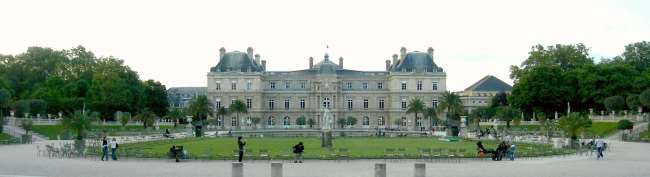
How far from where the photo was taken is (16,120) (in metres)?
63.9

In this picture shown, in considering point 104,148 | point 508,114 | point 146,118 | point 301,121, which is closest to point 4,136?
point 146,118

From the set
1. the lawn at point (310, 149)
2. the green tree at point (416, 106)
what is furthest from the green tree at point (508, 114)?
the lawn at point (310, 149)

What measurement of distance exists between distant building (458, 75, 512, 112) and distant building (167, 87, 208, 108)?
44.3m

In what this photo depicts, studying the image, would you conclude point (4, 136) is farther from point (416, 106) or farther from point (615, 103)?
point (416, 106)

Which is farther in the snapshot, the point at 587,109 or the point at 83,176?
the point at 587,109

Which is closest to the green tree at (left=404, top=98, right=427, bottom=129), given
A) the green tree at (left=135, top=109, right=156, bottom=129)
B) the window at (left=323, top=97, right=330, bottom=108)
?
the window at (left=323, top=97, right=330, bottom=108)

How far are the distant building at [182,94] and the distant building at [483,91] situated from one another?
44341mm

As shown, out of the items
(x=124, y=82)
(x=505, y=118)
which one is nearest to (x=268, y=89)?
(x=124, y=82)

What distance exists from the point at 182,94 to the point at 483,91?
5480 centimetres

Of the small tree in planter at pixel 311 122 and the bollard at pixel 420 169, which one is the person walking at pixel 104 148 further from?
the small tree in planter at pixel 311 122

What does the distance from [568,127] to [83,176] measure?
2616cm

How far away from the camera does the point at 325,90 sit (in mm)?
104812

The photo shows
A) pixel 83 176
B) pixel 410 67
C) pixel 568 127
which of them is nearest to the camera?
pixel 83 176

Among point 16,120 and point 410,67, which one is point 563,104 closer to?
point 410,67
